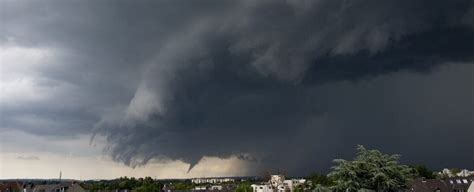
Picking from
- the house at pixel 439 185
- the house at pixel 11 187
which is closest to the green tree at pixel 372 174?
the house at pixel 439 185

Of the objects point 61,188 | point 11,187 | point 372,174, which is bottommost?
point 372,174

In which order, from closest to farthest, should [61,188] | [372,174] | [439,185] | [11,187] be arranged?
[372,174], [439,185], [61,188], [11,187]

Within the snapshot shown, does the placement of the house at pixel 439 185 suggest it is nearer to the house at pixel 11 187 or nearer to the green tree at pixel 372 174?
the green tree at pixel 372 174

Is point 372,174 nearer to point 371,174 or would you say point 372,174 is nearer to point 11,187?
point 371,174

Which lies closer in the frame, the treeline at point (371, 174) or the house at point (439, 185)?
the treeline at point (371, 174)

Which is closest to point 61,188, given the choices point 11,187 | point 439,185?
point 11,187

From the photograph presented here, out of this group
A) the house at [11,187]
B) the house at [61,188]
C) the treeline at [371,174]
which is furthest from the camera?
the house at [11,187]

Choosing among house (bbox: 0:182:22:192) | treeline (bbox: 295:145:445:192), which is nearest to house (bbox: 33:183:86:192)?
house (bbox: 0:182:22:192)

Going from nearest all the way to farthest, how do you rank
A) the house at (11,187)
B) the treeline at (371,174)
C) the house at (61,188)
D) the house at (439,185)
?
the treeline at (371,174), the house at (439,185), the house at (61,188), the house at (11,187)

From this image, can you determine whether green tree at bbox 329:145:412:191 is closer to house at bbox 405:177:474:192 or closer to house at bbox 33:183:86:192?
house at bbox 405:177:474:192

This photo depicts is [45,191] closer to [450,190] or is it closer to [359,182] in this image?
[450,190]
